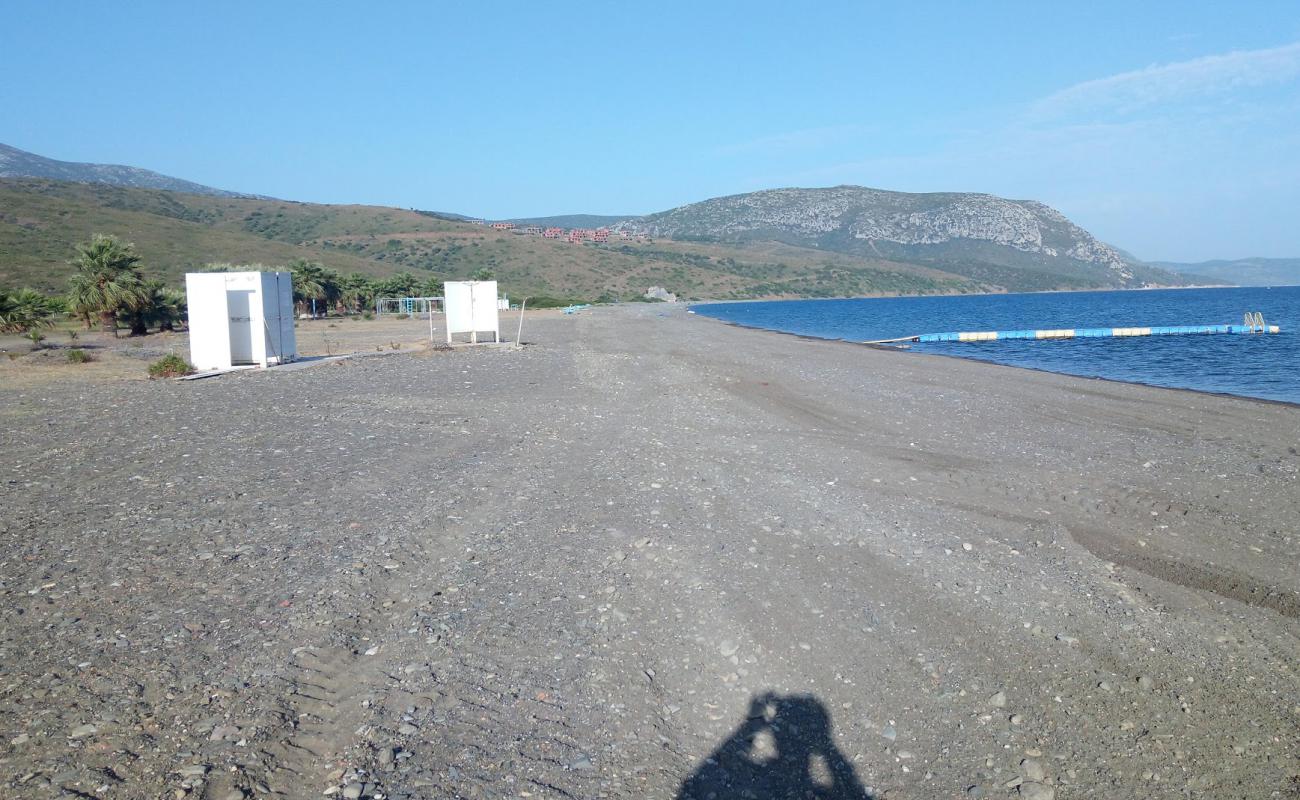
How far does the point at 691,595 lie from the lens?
5.63 metres

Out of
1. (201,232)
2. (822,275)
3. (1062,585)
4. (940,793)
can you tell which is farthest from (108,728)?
(822,275)

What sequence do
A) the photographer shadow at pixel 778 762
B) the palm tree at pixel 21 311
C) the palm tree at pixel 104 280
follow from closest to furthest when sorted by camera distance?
the photographer shadow at pixel 778 762 → the palm tree at pixel 21 311 → the palm tree at pixel 104 280

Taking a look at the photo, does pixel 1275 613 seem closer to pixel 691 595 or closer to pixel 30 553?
pixel 691 595

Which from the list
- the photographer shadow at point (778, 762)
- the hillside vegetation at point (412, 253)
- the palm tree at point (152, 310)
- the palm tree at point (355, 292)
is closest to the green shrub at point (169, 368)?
the palm tree at point (152, 310)

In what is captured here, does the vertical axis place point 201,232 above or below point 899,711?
above

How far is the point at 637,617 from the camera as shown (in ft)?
17.3

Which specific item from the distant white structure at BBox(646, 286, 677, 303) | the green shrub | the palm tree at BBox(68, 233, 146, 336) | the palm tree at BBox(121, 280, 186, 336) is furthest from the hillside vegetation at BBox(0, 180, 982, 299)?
the green shrub

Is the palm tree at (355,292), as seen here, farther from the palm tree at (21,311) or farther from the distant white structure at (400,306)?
the palm tree at (21,311)

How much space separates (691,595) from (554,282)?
4139 inches

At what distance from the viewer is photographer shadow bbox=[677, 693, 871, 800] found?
3.62 metres

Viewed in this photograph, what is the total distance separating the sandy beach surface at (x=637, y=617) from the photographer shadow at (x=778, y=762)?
0.02m

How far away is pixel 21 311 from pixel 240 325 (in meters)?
12.9

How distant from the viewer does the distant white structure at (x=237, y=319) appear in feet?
63.6

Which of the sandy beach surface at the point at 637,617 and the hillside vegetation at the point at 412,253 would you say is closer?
the sandy beach surface at the point at 637,617
